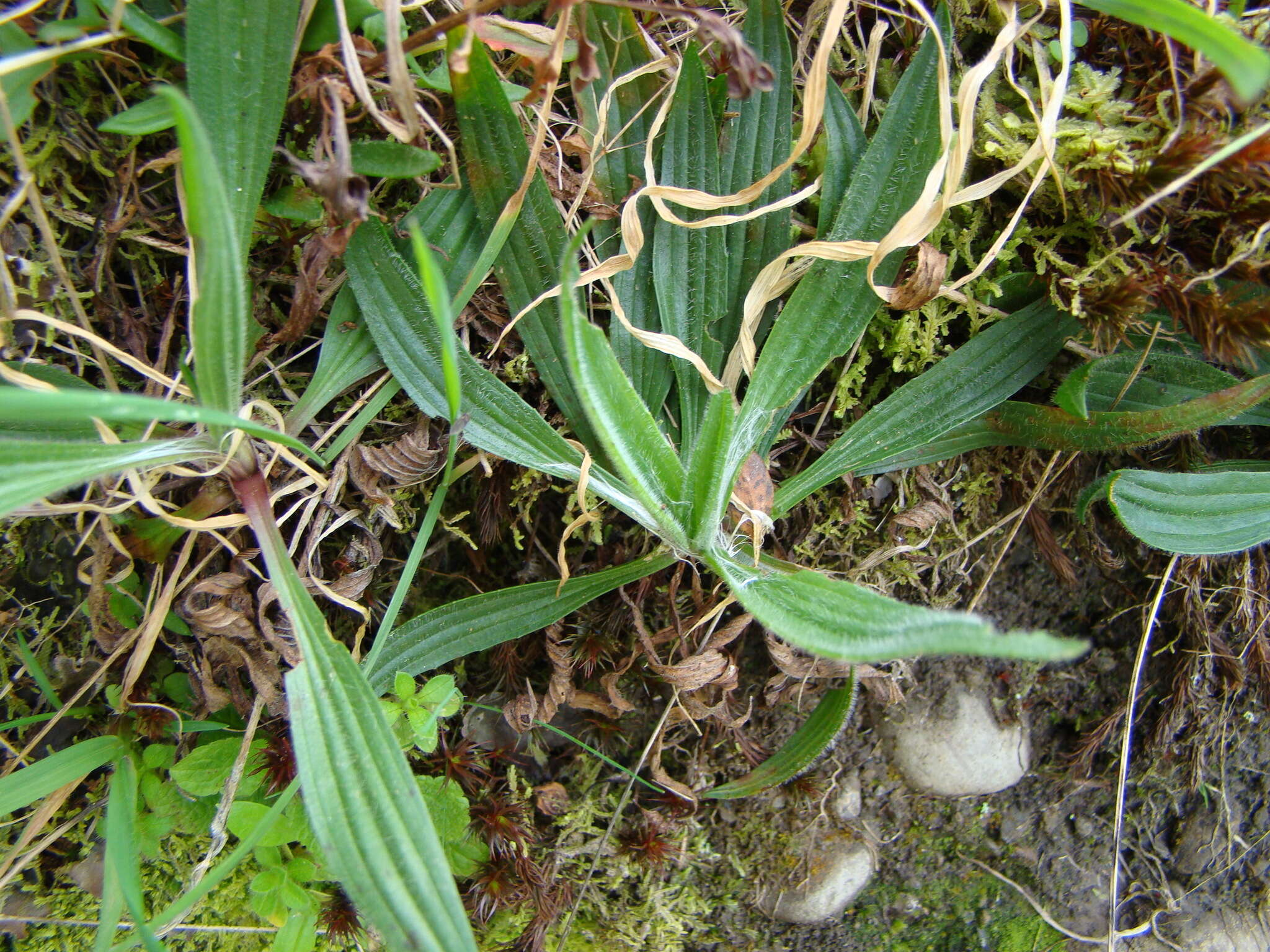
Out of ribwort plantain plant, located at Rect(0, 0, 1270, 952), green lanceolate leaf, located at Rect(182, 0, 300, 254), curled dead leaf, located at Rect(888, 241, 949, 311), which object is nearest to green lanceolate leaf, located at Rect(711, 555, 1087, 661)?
ribwort plantain plant, located at Rect(0, 0, 1270, 952)

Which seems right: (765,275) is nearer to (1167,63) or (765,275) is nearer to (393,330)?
(393,330)

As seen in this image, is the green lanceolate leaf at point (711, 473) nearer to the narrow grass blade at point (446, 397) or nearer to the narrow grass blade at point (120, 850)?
the narrow grass blade at point (446, 397)

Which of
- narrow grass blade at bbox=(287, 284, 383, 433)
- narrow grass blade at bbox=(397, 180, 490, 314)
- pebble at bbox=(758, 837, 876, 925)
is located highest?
narrow grass blade at bbox=(397, 180, 490, 314)

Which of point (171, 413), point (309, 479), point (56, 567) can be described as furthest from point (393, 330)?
point (56, 567)

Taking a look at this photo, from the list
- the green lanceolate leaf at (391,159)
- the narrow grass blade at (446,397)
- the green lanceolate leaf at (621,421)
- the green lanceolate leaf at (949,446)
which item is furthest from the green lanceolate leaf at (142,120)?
the green lanceolate leaf at (949,446)

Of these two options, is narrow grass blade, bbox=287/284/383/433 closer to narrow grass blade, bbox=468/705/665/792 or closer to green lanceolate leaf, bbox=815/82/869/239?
narrow grass blade, bbox=468/705/665/792

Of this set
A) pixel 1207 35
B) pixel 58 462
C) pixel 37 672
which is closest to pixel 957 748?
pixel 1207 35

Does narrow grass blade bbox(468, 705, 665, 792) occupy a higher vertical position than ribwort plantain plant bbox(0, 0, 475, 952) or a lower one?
lower
